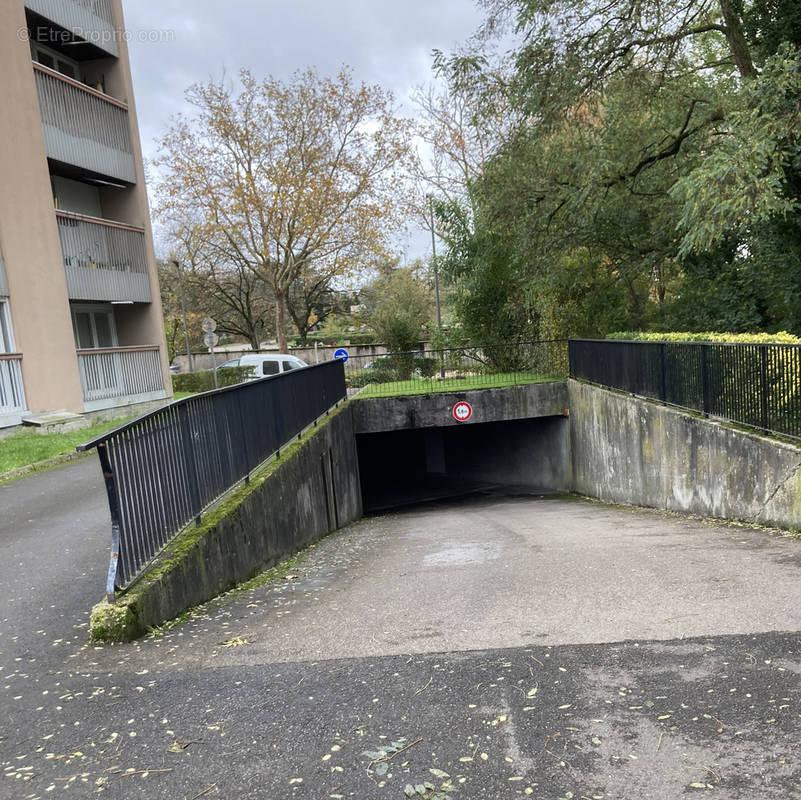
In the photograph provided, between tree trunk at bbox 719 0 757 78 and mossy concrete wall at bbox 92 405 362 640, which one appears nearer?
mossy concrete wall at bbox 92 405 362 640

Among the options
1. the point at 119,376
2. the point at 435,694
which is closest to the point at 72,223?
the point at 119,376

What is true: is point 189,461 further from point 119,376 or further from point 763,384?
point 119,376

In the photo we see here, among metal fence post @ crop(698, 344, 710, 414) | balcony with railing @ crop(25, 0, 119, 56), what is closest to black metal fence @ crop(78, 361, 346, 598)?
metal fence post @ crop(698, 344, 710, 414)

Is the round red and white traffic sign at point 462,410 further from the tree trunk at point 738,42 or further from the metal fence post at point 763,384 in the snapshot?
the metal fence post at point 763,384

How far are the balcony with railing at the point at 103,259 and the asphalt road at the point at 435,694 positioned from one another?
44.3ft

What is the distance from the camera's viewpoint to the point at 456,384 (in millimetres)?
19344

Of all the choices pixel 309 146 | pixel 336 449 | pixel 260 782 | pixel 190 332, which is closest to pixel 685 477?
pixel 336 449

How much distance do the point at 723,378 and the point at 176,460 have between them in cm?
733

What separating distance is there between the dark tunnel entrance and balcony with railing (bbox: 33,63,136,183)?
37.9 feet

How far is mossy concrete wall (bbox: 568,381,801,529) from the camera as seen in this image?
26.1ft

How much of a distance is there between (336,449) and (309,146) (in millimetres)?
21701

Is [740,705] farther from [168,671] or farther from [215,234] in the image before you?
[215,234]

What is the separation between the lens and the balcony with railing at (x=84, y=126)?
16688mm

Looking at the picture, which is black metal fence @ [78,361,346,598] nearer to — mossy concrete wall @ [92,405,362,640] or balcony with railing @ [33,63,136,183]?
mossy concrete wall @ [92,405,362,640]
